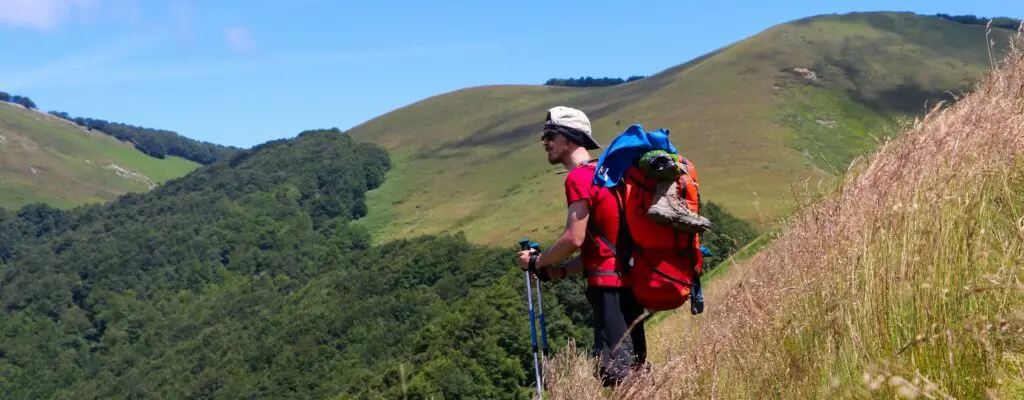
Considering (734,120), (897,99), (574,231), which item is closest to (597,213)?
(574,231)

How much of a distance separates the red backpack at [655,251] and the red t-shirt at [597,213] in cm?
5

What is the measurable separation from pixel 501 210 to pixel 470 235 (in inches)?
290

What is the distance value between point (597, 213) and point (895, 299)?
1503 millimetres

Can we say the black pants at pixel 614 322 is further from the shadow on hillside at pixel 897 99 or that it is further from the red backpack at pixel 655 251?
the shadow on hillside at pixel 897 99

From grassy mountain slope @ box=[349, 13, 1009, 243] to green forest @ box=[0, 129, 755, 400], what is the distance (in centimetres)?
881

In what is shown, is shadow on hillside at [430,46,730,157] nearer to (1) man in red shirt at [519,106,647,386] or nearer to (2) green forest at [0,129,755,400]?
(2) green forest at [0,129,755,400]

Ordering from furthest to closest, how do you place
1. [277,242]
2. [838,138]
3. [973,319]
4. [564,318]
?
[277,242], [838,138], [564,318], [973,319]

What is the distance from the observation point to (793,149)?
112 m

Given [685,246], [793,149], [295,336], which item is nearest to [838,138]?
[793,149]

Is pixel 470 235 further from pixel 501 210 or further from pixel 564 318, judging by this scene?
pixel 564 318

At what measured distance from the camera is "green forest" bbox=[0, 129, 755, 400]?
7056cm

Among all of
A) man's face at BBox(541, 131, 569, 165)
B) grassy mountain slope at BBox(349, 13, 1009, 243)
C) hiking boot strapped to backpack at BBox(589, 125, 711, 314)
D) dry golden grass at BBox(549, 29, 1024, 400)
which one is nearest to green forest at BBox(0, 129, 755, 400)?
grassy mountain slope at BBox(349, 13, 1009, 243)

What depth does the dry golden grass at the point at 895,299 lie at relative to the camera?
8.87 feet

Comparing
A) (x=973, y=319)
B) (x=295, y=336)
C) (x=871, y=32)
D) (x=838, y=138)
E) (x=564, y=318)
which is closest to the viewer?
(x=973, y=319)
